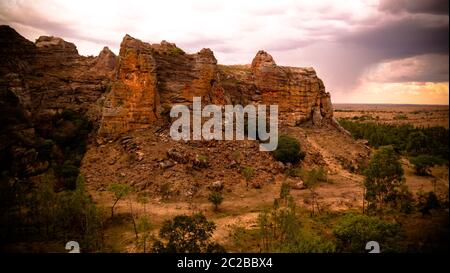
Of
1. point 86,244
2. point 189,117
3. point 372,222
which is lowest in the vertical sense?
point 86,244

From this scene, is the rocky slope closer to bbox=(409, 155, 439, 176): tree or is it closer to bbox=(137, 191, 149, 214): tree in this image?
bbox=(137, 191, 149, 214): tree

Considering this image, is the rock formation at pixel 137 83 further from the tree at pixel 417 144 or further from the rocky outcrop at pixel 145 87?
the tree at pixel 417 144

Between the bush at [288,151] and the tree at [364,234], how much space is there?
2603 cm

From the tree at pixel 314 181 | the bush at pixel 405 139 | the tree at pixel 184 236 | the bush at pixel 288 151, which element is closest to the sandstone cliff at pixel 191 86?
the bush at pixel 288 151

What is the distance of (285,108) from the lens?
66.8 meters

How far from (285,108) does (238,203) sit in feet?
93.6

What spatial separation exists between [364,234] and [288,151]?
1129 inches

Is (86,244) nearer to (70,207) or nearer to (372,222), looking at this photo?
(70,207)

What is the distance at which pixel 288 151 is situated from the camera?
5556cm

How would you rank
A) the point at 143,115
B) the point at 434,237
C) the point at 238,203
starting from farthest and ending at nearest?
the point at 143,115 < the point at 238,203 < the point at 434,237

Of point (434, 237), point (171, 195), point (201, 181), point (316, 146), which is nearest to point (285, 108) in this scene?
point (316, 146)

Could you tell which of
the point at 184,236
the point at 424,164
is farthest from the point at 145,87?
the point at 424,164

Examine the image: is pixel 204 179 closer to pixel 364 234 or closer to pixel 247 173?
pixel 247 173

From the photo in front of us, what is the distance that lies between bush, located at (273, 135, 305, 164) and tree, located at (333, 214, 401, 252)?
26033 mm
